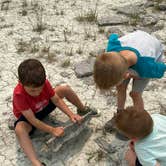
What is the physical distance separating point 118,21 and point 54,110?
83.9 inches

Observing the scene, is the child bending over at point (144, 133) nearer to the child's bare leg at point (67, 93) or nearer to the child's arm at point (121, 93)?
the child's arm at point (121, 93)

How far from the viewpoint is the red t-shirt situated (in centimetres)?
338

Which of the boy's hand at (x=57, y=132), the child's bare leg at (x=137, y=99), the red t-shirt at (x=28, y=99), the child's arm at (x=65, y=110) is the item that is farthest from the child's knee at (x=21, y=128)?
the child's bare leg at (x=137, y=99)

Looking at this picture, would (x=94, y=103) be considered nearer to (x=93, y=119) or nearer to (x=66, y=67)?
(x=93, y=119)

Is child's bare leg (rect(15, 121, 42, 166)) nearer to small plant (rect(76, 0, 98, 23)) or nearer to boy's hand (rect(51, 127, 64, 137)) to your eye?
boy's hand (rect(51, 127, 64, 137))

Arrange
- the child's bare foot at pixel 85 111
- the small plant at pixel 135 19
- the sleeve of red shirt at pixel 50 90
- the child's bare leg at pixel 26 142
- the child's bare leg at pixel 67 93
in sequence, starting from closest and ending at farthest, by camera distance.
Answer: the child's bare leg at pixel 26 142
the sleeve of red shirt at pixel 50 90
the child's bare leg at pixel 67 93
the child's bare foot at pixel 85 111
the small plant at pixel 135 19

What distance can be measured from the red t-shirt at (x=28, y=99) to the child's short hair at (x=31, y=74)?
183 mm

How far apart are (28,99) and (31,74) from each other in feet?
1.12

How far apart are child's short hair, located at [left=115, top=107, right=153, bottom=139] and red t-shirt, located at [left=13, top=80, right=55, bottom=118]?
914mm

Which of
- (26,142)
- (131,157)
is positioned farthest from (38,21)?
(131,157)

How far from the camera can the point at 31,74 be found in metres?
3.16

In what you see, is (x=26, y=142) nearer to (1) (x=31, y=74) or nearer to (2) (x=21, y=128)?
(2) (x=21, y=128)

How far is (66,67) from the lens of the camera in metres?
4.70

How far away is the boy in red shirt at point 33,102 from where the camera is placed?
3.20m
